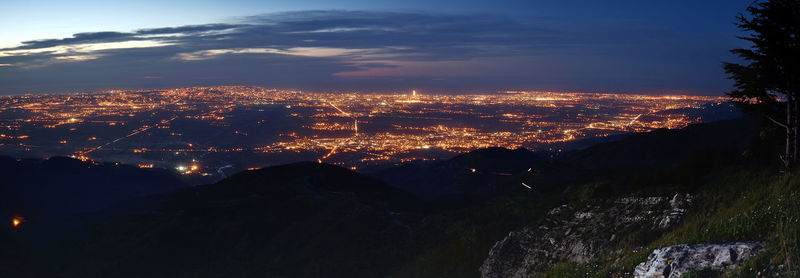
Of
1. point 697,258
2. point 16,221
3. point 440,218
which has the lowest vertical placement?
point 16,221

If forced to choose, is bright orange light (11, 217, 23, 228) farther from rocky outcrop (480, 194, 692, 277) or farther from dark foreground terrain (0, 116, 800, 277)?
rocky outcrop (480, 194, 692, 277)

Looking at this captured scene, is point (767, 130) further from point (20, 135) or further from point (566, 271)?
point (20, 135)

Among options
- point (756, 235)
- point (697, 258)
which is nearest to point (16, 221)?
point (697, 258)

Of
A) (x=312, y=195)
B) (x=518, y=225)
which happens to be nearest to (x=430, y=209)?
(x=312, y=195)

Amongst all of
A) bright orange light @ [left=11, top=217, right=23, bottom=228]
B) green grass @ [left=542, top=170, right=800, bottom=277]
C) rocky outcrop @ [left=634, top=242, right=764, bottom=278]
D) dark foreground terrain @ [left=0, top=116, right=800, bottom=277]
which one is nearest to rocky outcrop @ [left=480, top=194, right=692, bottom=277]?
dark foreground terrain @ [left=0, top=116, right=800, bottom=277]

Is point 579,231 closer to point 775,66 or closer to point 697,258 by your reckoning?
point 775,66
